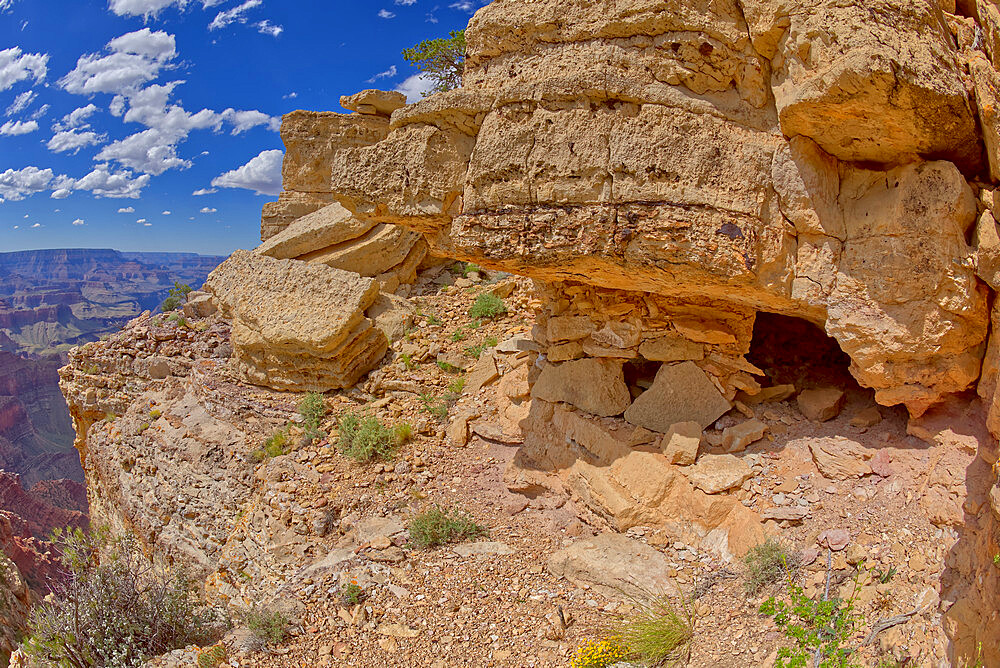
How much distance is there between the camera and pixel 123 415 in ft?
27.6

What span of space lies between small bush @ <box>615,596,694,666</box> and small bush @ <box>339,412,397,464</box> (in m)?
3.08

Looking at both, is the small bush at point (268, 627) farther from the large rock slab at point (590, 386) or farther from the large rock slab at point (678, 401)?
the large rock slab at point (678, 401)

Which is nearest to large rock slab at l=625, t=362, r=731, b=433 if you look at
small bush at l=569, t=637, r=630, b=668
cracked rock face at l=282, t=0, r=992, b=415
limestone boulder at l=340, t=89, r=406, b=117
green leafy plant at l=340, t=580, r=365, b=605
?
cracked rock face at l=282, t=0, r=992, b=415

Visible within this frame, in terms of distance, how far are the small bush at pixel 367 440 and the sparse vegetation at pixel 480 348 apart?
4.79 ft

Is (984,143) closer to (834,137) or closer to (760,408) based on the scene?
(834,137)

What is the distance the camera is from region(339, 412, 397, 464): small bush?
566cm

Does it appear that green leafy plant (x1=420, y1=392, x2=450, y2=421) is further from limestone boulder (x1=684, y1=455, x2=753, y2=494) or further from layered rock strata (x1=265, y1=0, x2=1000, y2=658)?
limestone boulder (x1=684, y1=455, x2=753, y2=494)

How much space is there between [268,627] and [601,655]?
2.27m

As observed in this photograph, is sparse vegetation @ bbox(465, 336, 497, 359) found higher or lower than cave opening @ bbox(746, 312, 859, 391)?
higher

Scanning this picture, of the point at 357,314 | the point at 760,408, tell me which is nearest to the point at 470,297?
the point at 357,314

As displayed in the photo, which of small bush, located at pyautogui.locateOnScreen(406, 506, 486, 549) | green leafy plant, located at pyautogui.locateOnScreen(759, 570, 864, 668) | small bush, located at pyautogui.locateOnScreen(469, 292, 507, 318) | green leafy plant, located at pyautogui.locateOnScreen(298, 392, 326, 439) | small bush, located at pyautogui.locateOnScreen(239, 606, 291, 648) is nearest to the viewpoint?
green leafy plant, located at pyautogui.locateOnScreen(759, 570, 864, 668)

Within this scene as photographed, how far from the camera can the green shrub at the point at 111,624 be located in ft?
14.0

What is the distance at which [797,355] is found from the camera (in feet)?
17.9

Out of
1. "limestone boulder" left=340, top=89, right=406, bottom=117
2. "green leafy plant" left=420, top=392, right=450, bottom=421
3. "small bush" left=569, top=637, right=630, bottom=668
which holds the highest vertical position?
"limestone boulder" left=340, top=89, right=406, bottom=117
